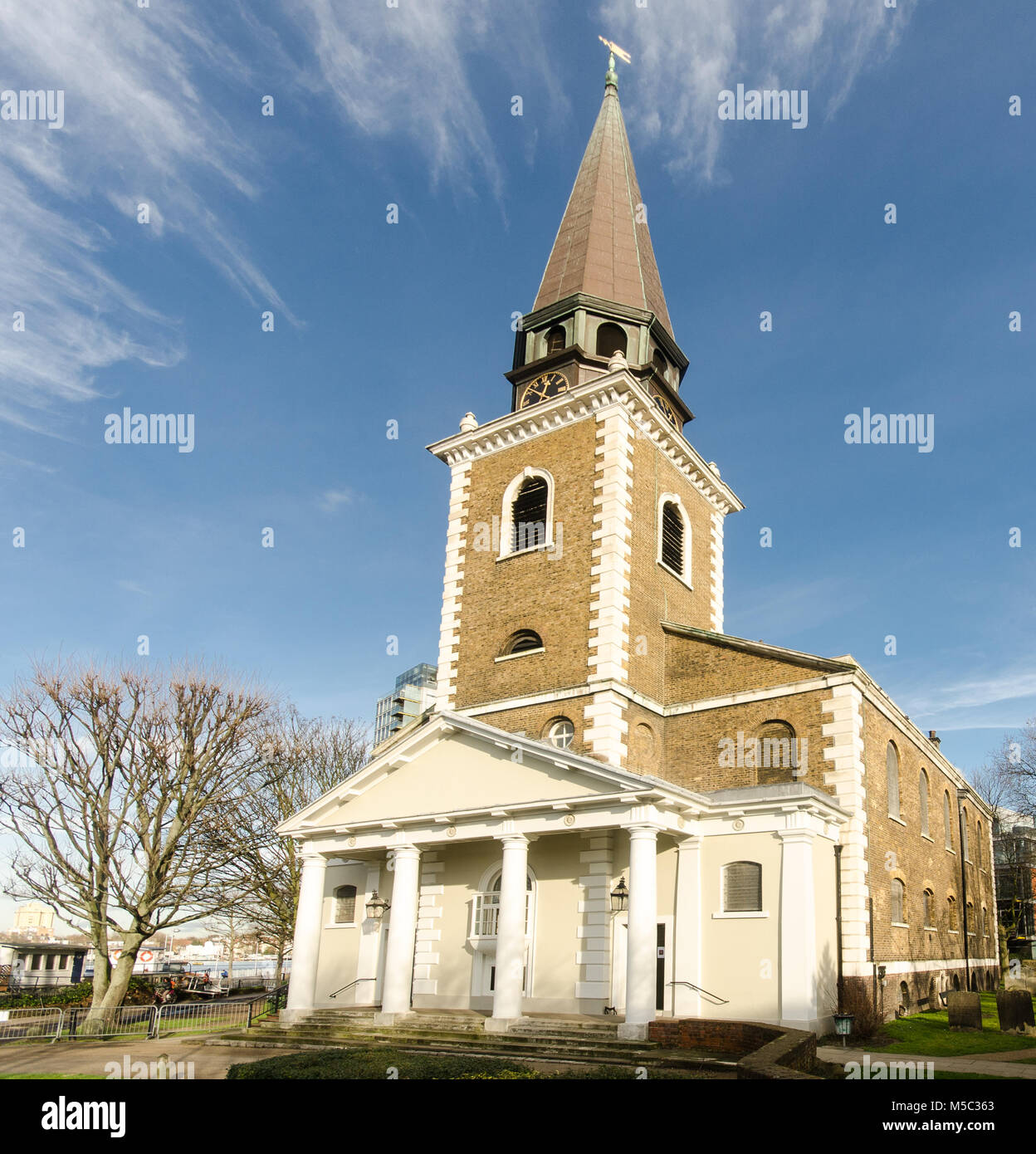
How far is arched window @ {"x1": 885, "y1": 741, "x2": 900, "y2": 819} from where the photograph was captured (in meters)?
24.4

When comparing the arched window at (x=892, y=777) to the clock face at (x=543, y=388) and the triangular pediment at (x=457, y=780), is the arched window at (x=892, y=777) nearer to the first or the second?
the triangular pediment at (x=457, y=780)

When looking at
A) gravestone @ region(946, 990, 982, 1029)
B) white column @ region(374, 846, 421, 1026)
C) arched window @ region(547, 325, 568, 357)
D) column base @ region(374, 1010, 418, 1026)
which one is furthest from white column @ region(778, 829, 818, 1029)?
arched window @ region(547, 325, 568, 357)

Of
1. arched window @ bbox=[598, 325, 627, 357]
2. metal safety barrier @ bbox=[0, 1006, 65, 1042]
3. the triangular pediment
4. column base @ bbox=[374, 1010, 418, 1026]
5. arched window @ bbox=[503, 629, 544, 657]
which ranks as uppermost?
arched window @ bbox=[598, 325, 627, 357]

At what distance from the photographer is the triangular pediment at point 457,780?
19688 millimetres

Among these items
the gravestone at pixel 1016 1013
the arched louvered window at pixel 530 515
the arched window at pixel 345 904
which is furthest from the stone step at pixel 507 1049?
the arched louvered window at pixel 530 515

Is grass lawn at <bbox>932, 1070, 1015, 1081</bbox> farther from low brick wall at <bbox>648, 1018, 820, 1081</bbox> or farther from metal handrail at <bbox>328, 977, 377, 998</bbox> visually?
metal handrail at <bbox>328, 977, 377, 998</bbox>

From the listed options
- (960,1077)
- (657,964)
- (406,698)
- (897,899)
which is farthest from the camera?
(406,698)

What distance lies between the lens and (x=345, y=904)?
25500 mm

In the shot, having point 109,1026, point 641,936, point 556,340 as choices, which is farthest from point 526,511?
point 109,1026

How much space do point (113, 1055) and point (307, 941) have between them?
4970mm

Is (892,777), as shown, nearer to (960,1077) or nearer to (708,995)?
(708,995)

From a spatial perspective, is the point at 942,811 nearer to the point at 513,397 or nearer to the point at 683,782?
the point at 683,782

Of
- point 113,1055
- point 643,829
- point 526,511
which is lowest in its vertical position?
point 113,1055

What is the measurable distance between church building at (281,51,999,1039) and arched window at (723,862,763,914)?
5cm
